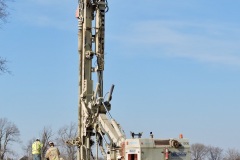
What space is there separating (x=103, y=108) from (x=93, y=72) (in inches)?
83.5

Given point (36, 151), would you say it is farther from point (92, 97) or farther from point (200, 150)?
point (200, 150)

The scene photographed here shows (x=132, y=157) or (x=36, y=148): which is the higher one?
(x=36, y=148)

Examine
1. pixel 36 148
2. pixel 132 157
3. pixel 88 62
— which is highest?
pixel 88 62

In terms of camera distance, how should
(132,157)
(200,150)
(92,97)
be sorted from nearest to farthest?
(132,157) < (92,97) < (200,150)

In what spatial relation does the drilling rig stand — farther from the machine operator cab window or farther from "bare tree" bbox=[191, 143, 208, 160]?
"bare tree" bbox=[191, 143, 208, 160]

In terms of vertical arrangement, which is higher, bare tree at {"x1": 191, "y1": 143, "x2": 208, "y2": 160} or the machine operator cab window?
bare tree at {"x1": 191, "y1": 143, "x2": 208, "y2": 160}

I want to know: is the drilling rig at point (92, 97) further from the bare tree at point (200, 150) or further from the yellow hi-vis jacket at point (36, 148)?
the bare tree at point (200, 150)

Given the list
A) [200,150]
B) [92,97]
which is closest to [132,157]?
[92,97]

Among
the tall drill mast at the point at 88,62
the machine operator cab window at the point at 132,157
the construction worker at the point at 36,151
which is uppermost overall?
the tall drill mast at the point at 88,62

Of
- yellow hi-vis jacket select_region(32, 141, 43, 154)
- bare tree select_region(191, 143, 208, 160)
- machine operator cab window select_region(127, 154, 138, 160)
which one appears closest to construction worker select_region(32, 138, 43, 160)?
yellow hi-vis jacket select_region(32, 141, 43, 154)

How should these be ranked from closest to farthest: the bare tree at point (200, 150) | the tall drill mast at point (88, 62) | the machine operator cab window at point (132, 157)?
1. the machine operator cab window at point (132, 157)
2. the tall drill mast at point (88, 62)
3. the bare tree at point (200, 150)

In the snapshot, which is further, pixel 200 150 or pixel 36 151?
pixel 200 150

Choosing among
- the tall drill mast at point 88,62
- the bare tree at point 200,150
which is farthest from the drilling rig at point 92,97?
the bare tree at point 200,150

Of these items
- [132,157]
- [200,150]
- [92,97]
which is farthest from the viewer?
[200,150]
